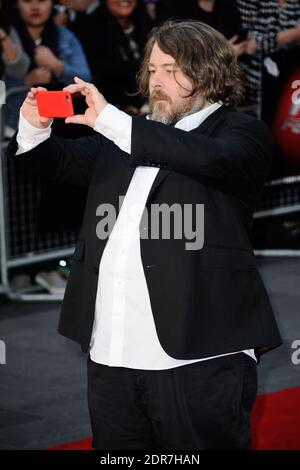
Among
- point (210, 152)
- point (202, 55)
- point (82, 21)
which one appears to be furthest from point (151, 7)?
point (210, 152)

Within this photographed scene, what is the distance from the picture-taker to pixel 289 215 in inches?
373

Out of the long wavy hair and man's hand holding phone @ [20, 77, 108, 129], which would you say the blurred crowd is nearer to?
the long wavy hair

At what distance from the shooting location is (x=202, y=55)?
10.1 feet

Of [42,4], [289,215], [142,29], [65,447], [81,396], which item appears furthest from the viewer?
[289,215]

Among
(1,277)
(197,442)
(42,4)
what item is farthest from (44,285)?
(197,442)

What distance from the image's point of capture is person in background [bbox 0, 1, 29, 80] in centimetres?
732

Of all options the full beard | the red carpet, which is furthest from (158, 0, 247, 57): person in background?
the full beard

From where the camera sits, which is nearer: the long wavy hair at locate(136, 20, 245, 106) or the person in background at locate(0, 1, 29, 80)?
the long wavy hair at locate(136, 20, 245, 106)

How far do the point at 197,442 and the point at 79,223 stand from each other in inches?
192

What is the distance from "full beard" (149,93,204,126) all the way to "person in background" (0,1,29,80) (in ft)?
14.5

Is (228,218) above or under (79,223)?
above

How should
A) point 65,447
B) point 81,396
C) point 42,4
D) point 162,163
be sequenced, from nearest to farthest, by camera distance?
point 162,163
point 65,447
point 81,396
point 42,4

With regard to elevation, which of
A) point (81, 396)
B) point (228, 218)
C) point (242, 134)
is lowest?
point (81, 396)

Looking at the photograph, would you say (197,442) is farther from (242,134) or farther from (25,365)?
(25,365)
